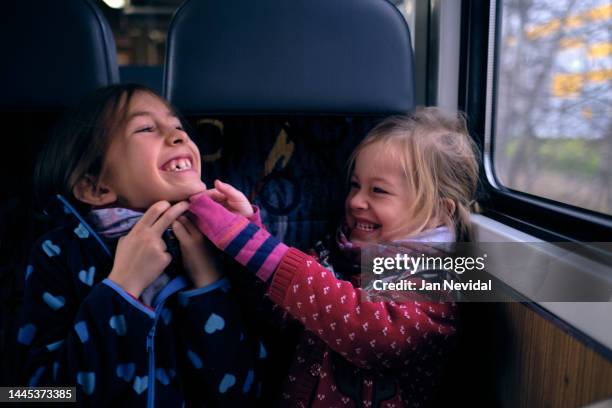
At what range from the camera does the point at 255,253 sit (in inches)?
34.3

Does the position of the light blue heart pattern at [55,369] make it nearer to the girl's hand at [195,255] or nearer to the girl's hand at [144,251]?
the girl's hand at [144,251]

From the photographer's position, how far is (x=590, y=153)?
1.01m

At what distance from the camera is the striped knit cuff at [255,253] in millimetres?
868

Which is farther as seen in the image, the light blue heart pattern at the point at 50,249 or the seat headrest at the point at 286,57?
the seat headrest at the point at 286,57

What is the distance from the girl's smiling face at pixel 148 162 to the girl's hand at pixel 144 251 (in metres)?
0.04

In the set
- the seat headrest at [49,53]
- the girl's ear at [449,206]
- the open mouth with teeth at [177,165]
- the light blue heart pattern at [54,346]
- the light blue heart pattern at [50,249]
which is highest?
the seat headrest at [49,53]

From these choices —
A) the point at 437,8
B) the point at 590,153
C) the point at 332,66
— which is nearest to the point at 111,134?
the point at 332,66

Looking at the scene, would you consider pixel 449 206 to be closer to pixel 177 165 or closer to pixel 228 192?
pixel 228 192

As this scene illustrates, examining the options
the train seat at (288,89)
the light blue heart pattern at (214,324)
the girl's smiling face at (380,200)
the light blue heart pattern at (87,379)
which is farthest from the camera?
the train seat at (288,89)

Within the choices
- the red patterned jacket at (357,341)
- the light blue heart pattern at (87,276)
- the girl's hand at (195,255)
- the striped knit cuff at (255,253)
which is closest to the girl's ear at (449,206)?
the red patterned jacket at (357,341)

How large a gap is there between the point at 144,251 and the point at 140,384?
236 mm

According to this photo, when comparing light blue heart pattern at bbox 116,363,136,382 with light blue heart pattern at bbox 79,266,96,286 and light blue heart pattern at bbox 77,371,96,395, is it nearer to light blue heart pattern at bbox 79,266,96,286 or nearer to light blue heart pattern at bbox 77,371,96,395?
light blue heart pattern at bbox 77,371,96,395

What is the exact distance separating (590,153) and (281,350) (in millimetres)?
812

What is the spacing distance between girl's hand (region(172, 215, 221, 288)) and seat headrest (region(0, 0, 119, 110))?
45cm
